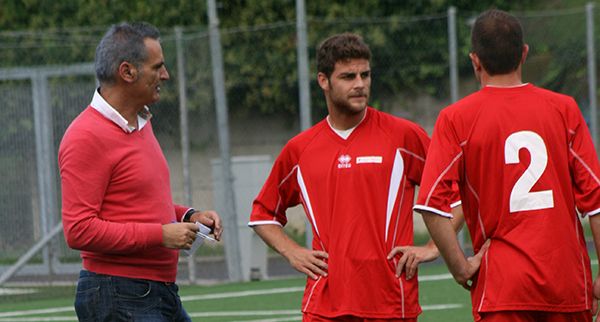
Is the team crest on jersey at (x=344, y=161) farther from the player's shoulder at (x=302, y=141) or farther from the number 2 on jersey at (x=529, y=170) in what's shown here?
the number 2 on jersey at (x=529, y=170)

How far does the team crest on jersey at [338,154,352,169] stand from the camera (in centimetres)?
592

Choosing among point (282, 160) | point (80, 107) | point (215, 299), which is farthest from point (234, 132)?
point (282, 160)

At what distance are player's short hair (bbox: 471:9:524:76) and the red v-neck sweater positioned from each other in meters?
1.48

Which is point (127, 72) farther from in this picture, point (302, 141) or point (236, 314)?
point (236, 314)

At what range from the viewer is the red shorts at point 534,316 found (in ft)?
16.6

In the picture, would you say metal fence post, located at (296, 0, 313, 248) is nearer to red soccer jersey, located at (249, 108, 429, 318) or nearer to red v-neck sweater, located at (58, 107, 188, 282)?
red soccer jersey, located at (249, 108, 429, 318)

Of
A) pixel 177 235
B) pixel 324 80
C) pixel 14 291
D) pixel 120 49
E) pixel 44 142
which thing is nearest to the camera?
pixel 177 235

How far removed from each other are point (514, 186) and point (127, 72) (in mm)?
1699

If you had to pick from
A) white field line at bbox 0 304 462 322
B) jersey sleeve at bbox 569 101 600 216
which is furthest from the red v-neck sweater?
white field line at bbox 0 304 462 322

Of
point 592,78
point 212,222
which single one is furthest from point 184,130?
point 212,222

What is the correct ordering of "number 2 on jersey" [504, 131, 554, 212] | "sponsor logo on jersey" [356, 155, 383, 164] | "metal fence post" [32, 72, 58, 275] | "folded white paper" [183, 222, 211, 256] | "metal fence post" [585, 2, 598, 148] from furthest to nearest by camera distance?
"metal fence post" [585, 2, 598, 148], "metal fence post" [32, 72, 58, 275], "sponsor logo on jersey" [356, 155, 383, 164], "folded white paper" [183, 222, 211, 256], "number 2 on jersey" [504, 131, 554, 212]

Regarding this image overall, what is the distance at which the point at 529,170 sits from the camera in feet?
16.4

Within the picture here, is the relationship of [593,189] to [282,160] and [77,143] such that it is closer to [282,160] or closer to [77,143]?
[282,160]

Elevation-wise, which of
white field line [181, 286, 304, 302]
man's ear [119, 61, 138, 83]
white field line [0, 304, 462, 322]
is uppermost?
man's ear [119, 61, 138, 83]
